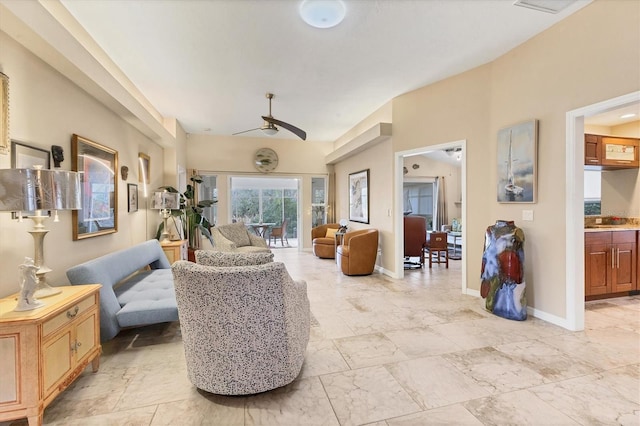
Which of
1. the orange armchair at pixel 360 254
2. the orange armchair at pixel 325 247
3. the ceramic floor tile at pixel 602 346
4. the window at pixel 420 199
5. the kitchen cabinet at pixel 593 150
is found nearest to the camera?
the ceramic floor tile at pixel 602 346

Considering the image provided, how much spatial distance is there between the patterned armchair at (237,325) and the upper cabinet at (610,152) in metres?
4.59

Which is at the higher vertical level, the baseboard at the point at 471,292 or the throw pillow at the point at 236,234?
the throw pillow at the point at 236,234

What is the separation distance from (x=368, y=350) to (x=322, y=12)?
119 inches

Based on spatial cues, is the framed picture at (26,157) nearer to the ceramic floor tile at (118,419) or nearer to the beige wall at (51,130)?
the beige wall at (51,130)

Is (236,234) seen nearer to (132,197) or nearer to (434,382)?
(132,197)

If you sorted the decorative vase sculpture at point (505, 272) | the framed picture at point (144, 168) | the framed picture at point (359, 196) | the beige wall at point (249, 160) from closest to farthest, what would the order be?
1. the decorative vase sculpture at point (505, 272)
2. the framed picture at point (144, 168)
3. the framed picture at point (359, 196)
4. the beige wall at point (249, 160)

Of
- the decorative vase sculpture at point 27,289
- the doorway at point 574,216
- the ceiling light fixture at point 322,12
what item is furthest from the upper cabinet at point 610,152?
the decorative vase sculpture at point 27,289

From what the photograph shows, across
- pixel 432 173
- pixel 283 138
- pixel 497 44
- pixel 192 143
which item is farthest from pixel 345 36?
pixel 432 173

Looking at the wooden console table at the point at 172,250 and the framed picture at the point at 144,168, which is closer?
the framed picture at the point at 144,168

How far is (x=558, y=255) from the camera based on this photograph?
10.5 feet

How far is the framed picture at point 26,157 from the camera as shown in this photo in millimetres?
2127

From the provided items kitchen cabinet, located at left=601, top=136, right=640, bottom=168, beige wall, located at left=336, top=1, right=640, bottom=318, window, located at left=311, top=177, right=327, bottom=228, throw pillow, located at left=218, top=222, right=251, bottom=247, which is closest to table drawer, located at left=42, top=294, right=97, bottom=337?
throw pillow, located at left=218, top=222, right=251, bottom=247

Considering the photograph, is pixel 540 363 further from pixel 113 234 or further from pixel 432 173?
pixel 432 173

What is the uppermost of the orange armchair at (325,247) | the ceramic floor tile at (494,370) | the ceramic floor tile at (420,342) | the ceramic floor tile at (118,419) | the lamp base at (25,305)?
the lamp base at (25,305)
